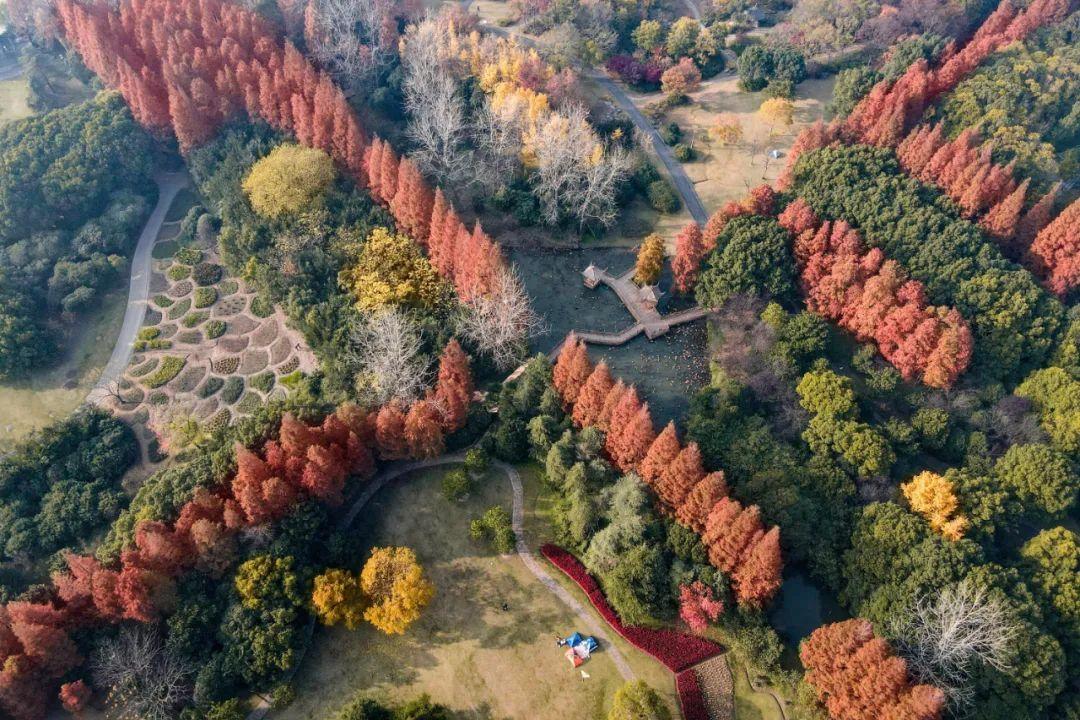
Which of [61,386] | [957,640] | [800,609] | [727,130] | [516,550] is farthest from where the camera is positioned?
[727,130]

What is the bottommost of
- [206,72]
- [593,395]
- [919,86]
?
[593,395]

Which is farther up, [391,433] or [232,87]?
[232,87]

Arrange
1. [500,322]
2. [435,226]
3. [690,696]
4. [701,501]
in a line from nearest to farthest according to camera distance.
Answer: [690,696], [701,501], [500,322], [435,226]

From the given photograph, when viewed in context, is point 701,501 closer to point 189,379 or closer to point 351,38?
point 189,379

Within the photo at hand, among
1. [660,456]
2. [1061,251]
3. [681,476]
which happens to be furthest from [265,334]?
[1061,251]

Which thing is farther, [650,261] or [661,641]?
[650,261]

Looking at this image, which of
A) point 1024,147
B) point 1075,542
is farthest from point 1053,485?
point 1024,147

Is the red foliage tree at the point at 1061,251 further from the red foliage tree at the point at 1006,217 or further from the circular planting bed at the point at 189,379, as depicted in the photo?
the circular planting bed at the point at 189,379
